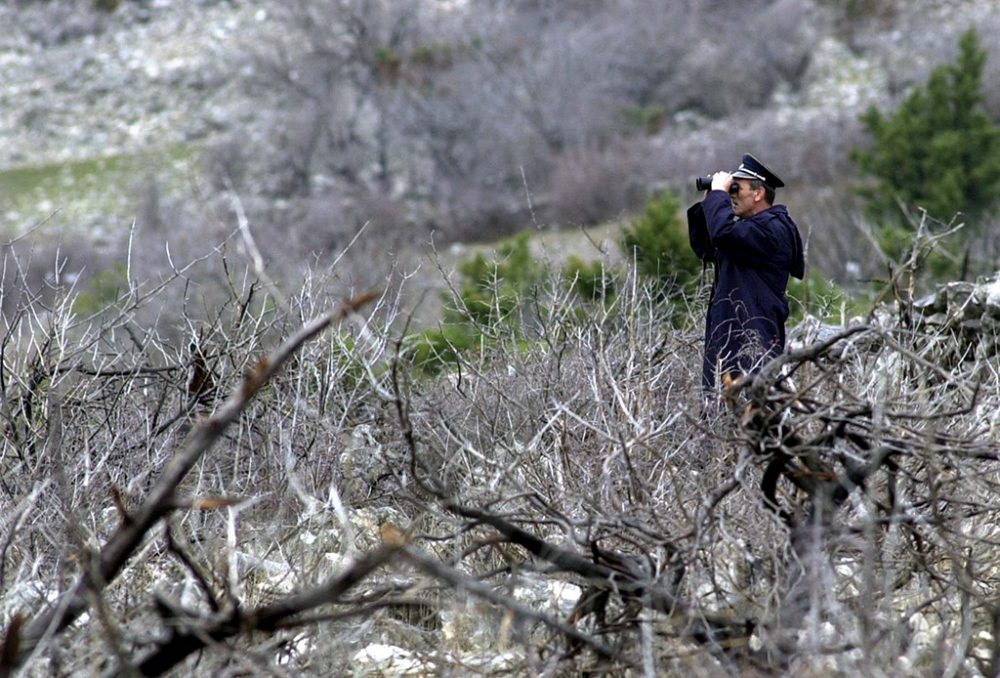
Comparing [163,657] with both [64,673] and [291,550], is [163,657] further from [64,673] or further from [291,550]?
[291,550]

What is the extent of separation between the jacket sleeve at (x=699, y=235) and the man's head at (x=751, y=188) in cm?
14

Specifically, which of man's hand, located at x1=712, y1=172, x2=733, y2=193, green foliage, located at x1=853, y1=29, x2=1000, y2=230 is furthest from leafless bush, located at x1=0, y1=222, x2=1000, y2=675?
green foliage, located at x1=853, y1=29, x2=1000, y2=230

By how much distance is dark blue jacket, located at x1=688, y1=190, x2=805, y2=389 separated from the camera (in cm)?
450

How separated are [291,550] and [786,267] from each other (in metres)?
2.18

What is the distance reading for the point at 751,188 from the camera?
15.5 ft

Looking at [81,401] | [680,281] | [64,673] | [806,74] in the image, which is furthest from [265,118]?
[64,673]

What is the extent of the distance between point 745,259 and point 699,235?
0.97 feet

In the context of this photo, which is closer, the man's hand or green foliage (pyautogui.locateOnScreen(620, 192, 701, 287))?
the man's hand

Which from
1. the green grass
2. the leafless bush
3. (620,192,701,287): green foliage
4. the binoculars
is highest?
the binoculars

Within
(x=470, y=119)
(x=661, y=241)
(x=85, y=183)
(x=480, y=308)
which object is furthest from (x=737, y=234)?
(x=85, y=183)

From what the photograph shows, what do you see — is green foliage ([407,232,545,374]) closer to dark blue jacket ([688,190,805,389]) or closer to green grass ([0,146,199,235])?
dark blue jacket ([688,190,805,389])

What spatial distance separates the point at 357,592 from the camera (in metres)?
3.49

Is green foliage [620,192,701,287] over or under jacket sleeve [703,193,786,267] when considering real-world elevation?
under

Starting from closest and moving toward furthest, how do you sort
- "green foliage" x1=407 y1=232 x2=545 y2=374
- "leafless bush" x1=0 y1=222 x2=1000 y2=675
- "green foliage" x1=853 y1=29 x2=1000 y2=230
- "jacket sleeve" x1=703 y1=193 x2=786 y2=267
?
1. "leafless bush" x1=0 y1=222 x2=1000 y2=675
2. "jacket sleeve" x1=703 y1=193 x2=786 y2=267
3. "green foliage" x1=407 y1=232 x2=545 y2=374
4. "green foliage" x1=853 y1=29 x2=1000 y2=230
